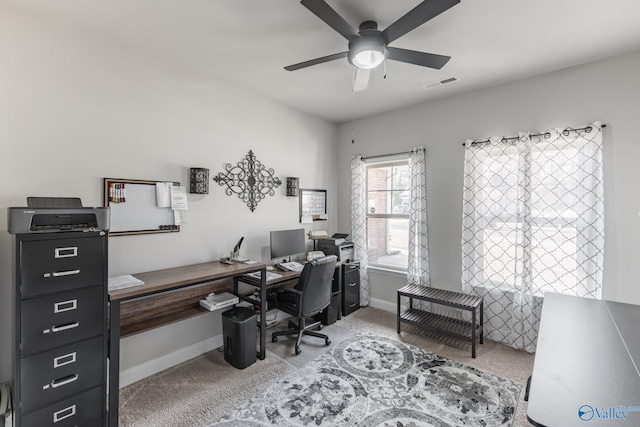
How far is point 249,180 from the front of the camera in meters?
3.16

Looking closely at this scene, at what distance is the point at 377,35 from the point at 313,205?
2471mm

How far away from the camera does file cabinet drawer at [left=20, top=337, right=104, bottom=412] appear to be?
4.87 feet

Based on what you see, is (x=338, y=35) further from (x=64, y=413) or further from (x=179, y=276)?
A: (x=64, y=413)

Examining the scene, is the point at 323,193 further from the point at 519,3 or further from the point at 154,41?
the point at 519,3

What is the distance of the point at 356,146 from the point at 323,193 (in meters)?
0.87

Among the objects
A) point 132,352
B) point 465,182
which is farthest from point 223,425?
point 465,182

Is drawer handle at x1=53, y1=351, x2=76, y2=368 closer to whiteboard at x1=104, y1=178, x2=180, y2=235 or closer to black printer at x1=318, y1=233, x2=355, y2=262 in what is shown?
whiteboard at x1=104, y1=178, x2=180, y2=235

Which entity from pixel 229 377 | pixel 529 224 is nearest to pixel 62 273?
pixel 229 377

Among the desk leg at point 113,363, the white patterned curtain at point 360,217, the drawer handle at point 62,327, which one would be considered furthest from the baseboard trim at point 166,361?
the white patterned curtain at point 360,217

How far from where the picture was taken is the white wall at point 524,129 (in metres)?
2.36

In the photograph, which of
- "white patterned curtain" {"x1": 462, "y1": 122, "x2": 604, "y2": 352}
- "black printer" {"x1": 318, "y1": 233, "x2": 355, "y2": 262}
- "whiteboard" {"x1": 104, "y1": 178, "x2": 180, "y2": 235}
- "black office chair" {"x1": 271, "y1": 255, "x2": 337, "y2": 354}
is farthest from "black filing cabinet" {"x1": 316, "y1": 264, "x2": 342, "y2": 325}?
"whiteboard" {"x1": 104, "y1": 178, "x2": 180, "y2": 235}

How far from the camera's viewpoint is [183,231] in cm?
262

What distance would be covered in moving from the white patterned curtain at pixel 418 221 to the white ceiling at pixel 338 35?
3.22 feet

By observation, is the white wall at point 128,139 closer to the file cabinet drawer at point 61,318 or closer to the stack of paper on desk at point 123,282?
the stack of paper on desk at point 123,282
